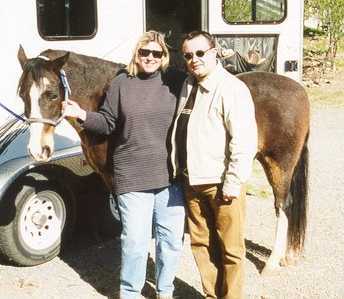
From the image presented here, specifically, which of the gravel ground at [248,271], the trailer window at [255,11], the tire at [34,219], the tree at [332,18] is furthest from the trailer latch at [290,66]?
the tree at [332,18]

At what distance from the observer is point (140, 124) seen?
358 centimetres

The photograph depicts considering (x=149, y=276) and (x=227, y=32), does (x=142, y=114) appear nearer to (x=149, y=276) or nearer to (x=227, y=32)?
(x=149, y=276)

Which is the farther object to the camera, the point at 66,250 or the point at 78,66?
the point at 66,250

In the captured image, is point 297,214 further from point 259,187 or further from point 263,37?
point 259,187

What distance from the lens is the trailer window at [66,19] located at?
15.3 ft

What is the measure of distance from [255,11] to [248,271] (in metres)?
2.99

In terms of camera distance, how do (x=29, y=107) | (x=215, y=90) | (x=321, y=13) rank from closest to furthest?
(x=215, y=90)
(x=29, y=107)
(x=321, y=13)

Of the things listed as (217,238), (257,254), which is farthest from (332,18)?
(217,238)

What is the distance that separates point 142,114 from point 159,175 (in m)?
0.40

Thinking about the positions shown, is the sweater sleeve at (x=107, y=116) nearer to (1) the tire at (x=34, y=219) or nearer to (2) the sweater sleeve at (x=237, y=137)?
(2) the sweater sleeve at (x=237, y=137)

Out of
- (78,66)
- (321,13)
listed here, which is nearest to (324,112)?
(321,13)

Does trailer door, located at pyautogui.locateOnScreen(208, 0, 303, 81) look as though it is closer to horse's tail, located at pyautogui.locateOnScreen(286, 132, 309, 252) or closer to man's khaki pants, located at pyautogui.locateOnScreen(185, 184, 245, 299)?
horse's tail, located at pyautogui.locateOnScreen(286, 132, 309, 252)

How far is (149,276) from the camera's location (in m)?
4.61

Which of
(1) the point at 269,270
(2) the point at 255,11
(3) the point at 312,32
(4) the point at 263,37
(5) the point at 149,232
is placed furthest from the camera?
(3) the point at 312,32
